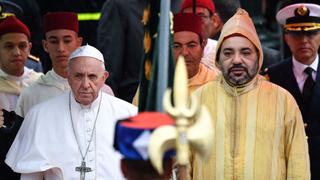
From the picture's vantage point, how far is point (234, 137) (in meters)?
7.76

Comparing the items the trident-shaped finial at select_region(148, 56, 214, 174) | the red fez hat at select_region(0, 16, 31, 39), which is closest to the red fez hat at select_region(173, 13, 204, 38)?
the red fez hat at select_region(0, 16, 31, 39)

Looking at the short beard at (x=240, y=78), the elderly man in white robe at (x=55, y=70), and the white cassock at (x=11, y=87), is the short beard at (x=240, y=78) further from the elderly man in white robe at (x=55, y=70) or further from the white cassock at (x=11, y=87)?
the white cassock at (x=11, y=87)

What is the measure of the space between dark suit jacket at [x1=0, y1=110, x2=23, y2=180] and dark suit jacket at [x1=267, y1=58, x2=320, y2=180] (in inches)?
76.1

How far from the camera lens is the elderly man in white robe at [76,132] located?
8.00 meters

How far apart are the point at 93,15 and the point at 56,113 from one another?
3.18 m

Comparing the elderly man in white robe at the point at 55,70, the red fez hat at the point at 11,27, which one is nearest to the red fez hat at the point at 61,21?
the elderly man in white robe at the point at 55,70

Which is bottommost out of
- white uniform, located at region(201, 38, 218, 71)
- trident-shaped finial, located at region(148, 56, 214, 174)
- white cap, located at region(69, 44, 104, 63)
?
trident-shaped finial, located at region(148, 56, 214, 174)

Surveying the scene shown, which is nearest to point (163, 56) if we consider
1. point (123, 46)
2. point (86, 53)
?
point (86, 53)

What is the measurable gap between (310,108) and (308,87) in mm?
188

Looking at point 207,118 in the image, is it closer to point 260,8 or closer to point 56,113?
point 56,113

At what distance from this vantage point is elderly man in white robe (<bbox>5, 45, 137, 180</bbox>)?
800 cm

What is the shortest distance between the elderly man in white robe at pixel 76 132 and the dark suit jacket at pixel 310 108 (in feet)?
4.50

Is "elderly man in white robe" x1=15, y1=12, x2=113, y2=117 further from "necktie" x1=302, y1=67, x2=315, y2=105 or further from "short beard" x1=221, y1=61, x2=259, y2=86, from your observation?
"necktie" x1=302, y1=67, x2=315, y2=105

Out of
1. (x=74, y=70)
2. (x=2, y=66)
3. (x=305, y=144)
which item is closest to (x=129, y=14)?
(x=2, y=66)
